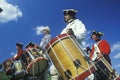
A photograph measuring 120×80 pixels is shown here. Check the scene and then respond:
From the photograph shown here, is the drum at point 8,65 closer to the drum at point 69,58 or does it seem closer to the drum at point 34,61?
the drum at point 34,61

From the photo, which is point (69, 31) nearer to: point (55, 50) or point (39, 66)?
point (55, 50)

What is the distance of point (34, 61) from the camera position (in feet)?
37.7

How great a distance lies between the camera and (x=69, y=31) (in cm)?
856

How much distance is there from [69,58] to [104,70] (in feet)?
10.1

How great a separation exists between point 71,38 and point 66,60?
601 mm

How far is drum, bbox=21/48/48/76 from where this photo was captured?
11438 mm

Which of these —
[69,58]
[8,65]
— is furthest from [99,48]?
[8,65]

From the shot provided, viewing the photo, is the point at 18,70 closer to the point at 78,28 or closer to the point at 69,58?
the point at 78,28

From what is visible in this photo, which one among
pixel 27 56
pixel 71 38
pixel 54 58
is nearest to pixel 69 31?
pixel 71 38

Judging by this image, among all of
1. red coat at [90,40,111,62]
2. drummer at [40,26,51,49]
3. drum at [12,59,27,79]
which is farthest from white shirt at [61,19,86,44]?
drum at [12,59,27,79]

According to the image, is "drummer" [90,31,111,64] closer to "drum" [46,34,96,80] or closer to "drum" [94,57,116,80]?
"drum" [94,57,116,80]

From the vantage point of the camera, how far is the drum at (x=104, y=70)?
10539 mm

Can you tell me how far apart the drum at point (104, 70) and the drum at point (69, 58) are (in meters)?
2.42

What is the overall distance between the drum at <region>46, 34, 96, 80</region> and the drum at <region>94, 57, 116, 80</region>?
7.92 ft
